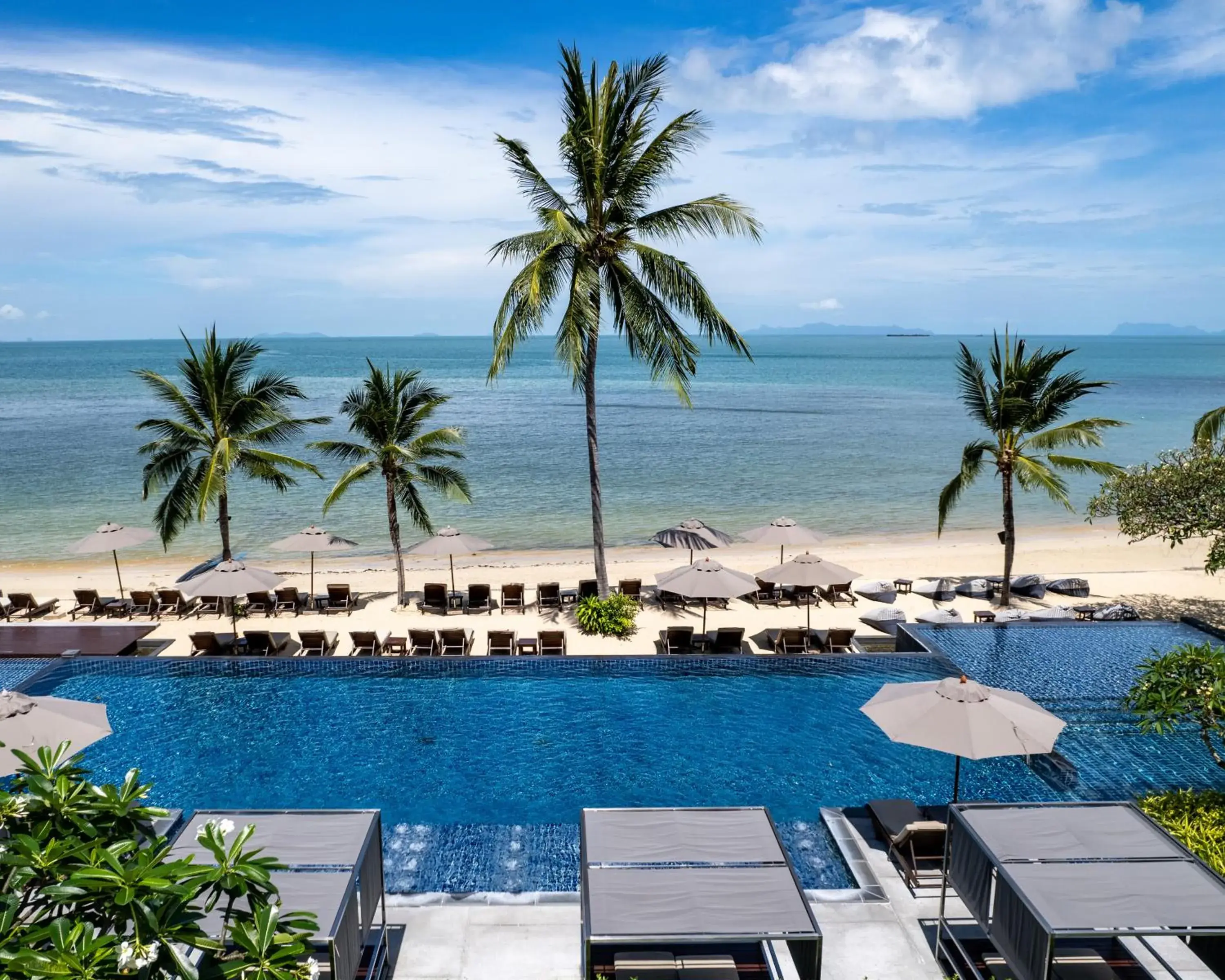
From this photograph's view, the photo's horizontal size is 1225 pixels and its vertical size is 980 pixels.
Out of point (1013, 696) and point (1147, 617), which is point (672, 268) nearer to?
point (1013, 696)

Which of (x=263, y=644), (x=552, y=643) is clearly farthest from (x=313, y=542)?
(x=552, y=643)

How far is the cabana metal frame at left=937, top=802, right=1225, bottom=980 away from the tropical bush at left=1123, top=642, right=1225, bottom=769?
5.97 ft

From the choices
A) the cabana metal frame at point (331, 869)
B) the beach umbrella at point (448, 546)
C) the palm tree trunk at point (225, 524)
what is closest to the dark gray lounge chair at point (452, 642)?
the beach umbrella at point (448, 546)

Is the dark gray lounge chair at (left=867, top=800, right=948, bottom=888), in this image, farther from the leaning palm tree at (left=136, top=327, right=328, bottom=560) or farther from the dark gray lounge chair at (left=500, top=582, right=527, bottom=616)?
the leaning palm tree at (left=136, top=327, right=328, bottom=560)

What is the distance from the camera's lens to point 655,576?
2025 cm

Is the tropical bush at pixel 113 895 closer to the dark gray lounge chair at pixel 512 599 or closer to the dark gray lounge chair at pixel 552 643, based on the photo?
the dark gray lounge chair at pixel 552 643

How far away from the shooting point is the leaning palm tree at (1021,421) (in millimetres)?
17219

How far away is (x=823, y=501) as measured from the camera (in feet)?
119

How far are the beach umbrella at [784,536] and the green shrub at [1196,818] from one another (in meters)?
8.98

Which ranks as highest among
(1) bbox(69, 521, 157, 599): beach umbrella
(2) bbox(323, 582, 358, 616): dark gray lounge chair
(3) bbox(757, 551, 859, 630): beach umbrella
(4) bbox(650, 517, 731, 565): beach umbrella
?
(1) bbox(69, 521, 157, 599): beach umbrella

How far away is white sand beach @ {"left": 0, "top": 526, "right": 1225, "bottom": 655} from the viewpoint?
54.8 ft

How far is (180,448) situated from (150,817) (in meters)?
15.6

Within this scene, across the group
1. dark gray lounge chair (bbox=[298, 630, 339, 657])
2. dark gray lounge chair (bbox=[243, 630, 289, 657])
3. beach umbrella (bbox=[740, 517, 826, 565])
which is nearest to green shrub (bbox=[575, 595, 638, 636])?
beach umbrella (bbox=[740, 517, 826, 565])

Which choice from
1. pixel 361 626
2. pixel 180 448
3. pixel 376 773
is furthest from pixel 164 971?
pixel 180 448
